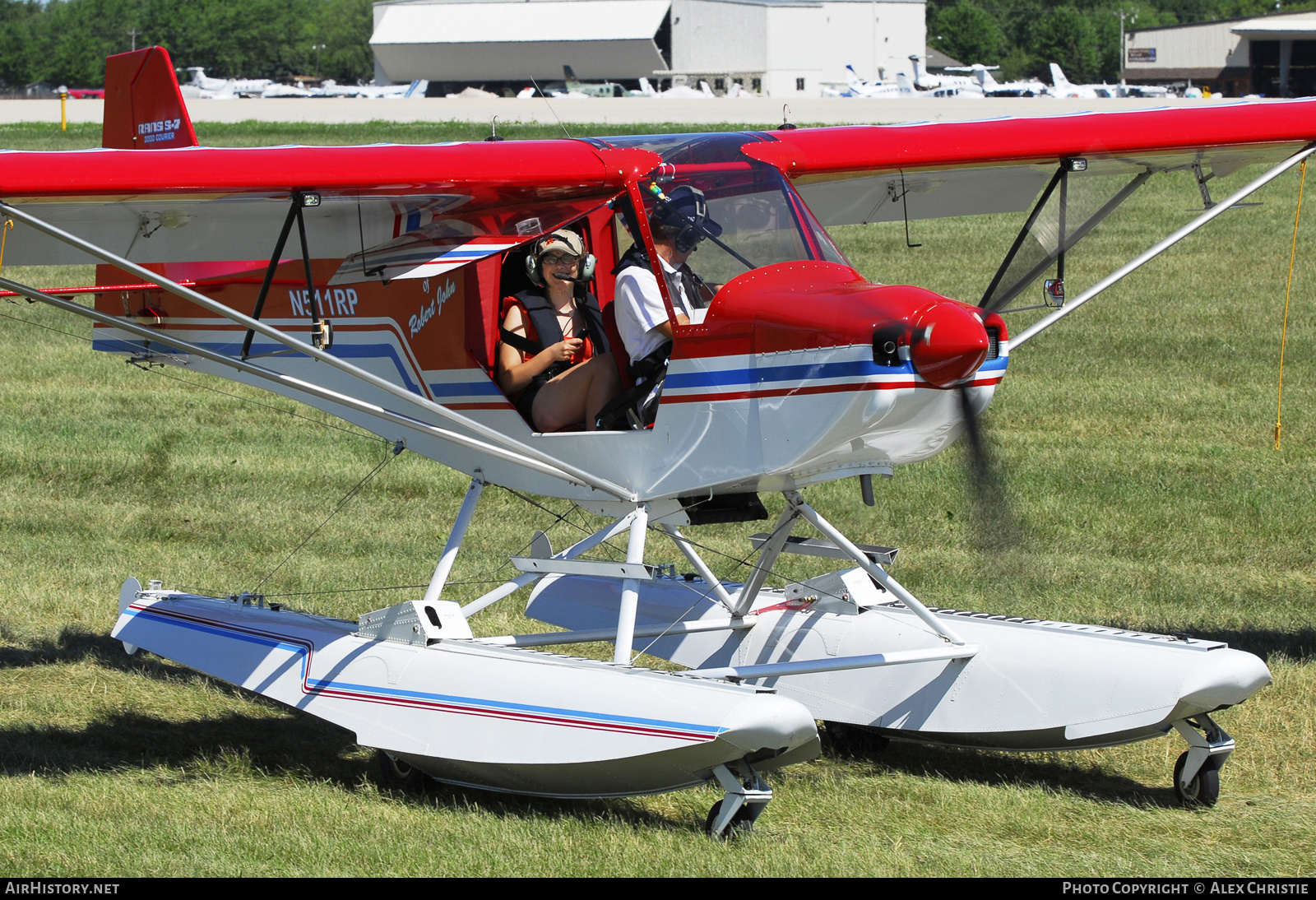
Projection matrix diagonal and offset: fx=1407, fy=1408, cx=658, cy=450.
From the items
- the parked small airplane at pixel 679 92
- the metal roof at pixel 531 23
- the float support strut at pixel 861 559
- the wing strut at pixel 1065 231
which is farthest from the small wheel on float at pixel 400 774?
the metal roof at pixel 531 23

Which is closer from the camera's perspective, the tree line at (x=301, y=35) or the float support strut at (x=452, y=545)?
the float support strut at (x=452, y=545)

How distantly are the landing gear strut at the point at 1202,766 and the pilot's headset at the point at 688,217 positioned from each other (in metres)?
2.87

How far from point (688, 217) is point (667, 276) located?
0.26 metres

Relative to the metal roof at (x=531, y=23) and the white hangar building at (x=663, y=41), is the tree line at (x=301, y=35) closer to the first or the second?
the white hangar building at (x=663, y=41)

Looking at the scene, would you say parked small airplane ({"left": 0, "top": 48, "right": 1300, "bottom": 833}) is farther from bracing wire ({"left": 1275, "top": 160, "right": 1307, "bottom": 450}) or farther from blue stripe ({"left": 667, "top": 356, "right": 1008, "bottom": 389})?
bracing wire ({"left": 1275, "top": 160, "right": 1307, "bottom": 450})

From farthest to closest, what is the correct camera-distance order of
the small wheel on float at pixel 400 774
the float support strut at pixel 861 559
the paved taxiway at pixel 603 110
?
1. the paved taxiway at pixel 603 110
2. the float support strut at pixel 861 559
3. the small wheel on float at pixel 400 774

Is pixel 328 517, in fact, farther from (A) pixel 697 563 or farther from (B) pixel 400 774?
(B) pixel 400 774

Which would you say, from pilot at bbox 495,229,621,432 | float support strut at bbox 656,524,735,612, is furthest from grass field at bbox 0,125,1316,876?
pilot at bbox 495,229,621,432

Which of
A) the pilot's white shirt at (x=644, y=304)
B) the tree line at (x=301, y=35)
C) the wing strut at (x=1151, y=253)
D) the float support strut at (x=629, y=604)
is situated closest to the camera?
the pilot's white shirt at (x=644, y=304)

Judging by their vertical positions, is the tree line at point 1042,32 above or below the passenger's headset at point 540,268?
above

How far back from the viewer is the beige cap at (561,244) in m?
6.21

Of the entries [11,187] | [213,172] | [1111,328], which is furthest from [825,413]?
[1111,328]

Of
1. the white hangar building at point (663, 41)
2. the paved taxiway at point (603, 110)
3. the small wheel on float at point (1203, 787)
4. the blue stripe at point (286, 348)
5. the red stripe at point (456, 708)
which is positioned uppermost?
the white hangar building at point (663, 41)

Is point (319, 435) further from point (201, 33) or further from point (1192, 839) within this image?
point (201, 33)
